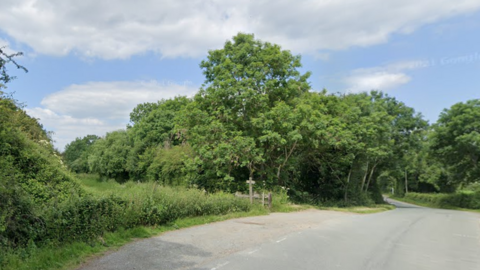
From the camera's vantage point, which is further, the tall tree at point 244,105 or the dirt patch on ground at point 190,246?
the tall tree at point 244,105

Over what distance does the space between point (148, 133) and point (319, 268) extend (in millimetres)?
38089

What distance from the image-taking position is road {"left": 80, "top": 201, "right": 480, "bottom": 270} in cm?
754

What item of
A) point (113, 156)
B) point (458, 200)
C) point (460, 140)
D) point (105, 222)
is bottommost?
point (458, 200)

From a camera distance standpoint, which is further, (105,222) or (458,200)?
(458,200)

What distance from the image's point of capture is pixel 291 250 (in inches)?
360

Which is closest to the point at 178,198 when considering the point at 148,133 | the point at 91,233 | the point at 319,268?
the point at 91,233

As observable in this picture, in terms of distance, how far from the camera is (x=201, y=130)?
24.3 m

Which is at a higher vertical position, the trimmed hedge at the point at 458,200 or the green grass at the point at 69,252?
the green grass at the point at 69,252

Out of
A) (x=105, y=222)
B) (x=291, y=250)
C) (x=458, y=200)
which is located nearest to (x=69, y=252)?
(x=105, y=222)

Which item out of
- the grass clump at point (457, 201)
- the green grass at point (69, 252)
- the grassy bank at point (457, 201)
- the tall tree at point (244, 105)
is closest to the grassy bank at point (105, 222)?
the green grass at point (69, 252)

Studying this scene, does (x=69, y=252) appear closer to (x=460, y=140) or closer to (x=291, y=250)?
(x=291, y=250)

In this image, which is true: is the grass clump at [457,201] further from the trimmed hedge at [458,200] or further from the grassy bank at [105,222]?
the grassy bank at [105,222]

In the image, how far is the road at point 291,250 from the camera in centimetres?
754

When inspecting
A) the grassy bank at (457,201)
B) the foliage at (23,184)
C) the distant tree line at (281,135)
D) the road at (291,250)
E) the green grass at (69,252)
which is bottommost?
the grassy bank at (457,201)
